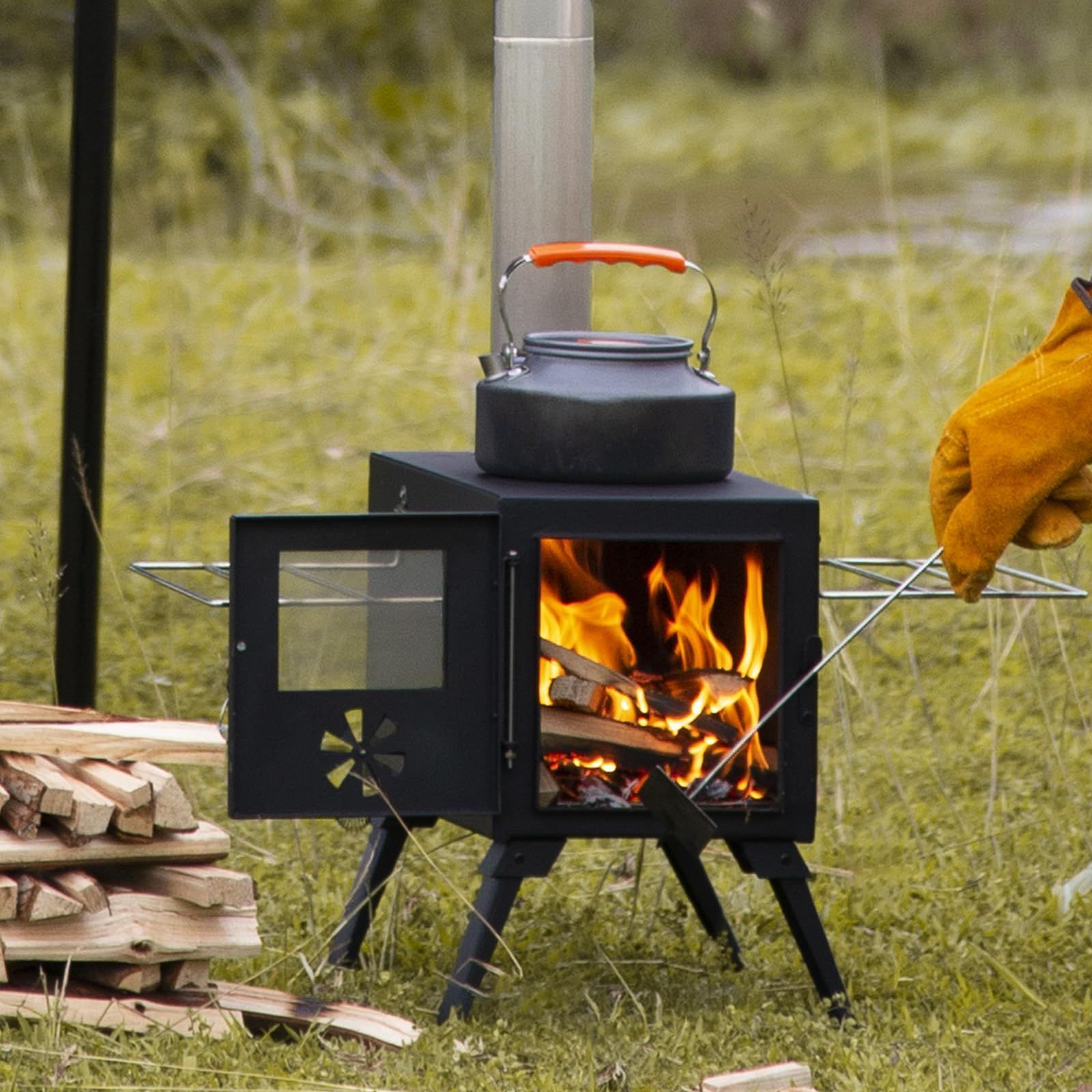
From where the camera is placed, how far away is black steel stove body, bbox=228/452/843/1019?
322 centimetres

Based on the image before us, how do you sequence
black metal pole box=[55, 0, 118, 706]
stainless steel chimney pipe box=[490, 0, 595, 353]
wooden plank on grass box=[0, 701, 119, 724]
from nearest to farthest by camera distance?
wooden plank on grass box=[0, 701, 119, 724]
stainless steel chimney pipe box=[490, 0, 595, 353]
black metal pole box=[55, 0, 118, 706]

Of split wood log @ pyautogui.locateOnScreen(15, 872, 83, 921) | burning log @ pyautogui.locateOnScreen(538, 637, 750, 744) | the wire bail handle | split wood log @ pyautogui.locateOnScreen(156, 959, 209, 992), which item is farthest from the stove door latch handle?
split wood log @ pyautogui.locateOnScreen(15, 872, 83, 921)

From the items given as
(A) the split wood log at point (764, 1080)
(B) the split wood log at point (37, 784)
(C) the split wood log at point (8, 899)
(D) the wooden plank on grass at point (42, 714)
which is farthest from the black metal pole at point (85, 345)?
(A) the split wood log at point (764, 1080)

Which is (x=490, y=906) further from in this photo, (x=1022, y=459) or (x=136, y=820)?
(x=1022, y=459)

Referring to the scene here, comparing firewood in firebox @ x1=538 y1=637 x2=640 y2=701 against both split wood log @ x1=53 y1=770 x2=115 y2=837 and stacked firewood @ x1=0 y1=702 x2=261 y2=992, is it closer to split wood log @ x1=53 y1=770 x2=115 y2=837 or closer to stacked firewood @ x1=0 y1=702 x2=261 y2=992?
stacked firewood @ x1=0 y1=702 x2=261 y2=992

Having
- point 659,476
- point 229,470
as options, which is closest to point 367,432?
point 229,470

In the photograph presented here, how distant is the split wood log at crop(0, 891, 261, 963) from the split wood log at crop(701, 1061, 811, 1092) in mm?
814

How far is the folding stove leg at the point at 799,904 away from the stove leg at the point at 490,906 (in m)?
0.32

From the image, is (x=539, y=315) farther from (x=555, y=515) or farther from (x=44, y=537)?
(x=44, y=537)

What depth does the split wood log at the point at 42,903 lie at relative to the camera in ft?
10.8

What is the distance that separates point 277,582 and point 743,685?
2.58ft

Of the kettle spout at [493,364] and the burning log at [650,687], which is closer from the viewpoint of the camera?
the burning log at [650,687]

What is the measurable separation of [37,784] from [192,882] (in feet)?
0.99

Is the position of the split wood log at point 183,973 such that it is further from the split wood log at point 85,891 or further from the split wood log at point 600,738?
the split wood log at point 600,738
